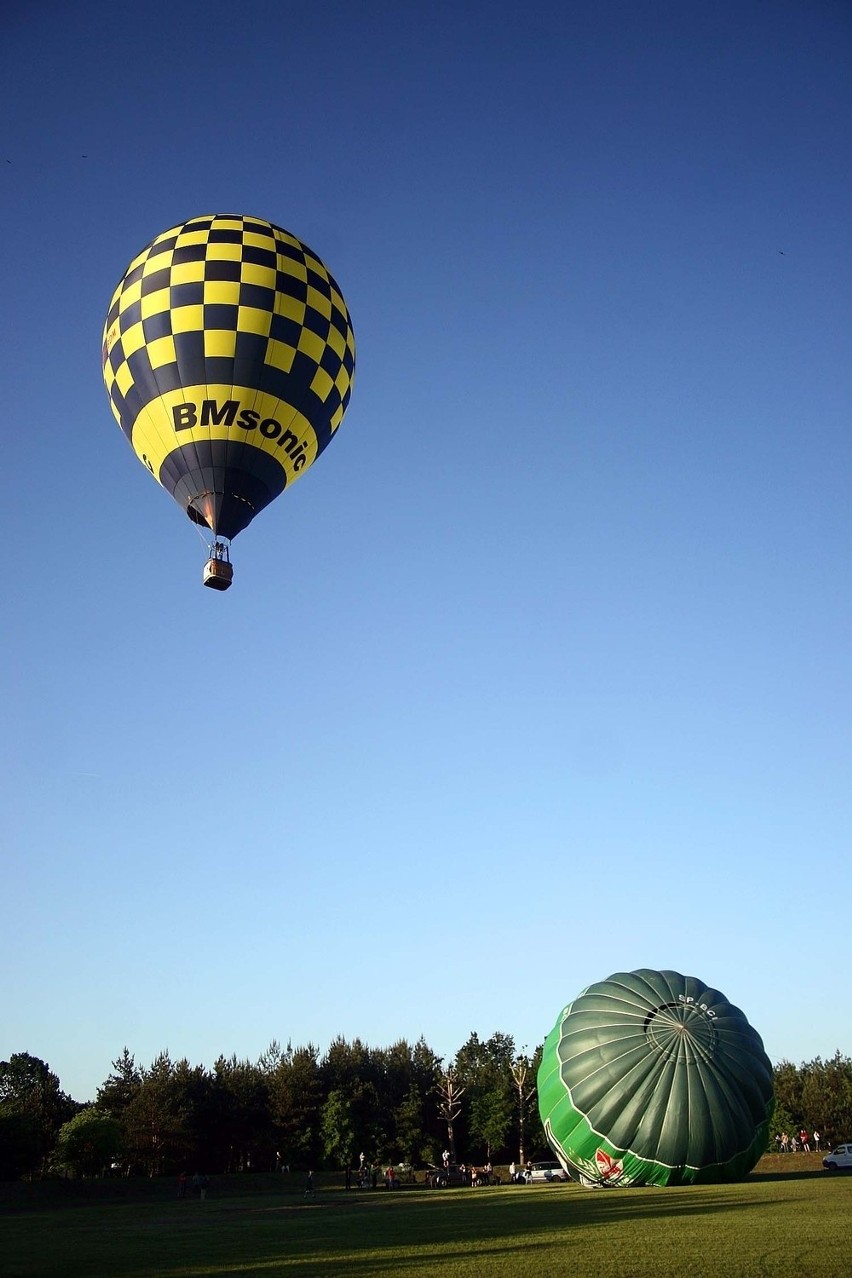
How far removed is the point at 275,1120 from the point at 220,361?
40000mm

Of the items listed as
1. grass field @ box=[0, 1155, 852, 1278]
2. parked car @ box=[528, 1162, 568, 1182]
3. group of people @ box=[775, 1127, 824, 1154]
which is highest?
grass field @ box=[0, 1155, 852, 1278]

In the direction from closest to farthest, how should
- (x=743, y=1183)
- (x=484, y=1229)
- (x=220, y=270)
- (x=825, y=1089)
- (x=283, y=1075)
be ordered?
(x=484, y=1229), (x=220, y=270), (x=743, y=1183), (x=283, y=1075), (x=825, y=1089)

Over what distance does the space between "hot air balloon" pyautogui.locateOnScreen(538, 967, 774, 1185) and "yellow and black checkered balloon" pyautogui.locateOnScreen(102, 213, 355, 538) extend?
1487 centimetres

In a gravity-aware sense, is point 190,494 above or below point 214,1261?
above

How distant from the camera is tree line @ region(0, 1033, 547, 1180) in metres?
42.8

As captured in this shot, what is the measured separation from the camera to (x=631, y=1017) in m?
23.9

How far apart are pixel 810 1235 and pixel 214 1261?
684 cm

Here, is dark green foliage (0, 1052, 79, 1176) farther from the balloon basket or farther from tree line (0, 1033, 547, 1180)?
the balloon basket

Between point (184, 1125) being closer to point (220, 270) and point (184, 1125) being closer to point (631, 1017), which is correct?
point (631, 1017)

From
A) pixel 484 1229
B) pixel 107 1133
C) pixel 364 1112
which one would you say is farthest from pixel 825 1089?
pixel 484 1229

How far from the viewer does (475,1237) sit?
12.8 meters

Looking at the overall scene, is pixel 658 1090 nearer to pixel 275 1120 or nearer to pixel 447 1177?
pixel 447 1177

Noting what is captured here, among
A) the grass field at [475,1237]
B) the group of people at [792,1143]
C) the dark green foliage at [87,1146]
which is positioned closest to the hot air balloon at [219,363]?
the grass field at [475,1237]

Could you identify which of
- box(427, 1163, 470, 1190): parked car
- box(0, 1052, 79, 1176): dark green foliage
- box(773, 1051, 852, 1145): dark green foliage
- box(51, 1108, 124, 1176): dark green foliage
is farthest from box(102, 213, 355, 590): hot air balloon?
box(773, 1051, 852, 1145): dark green foliage
